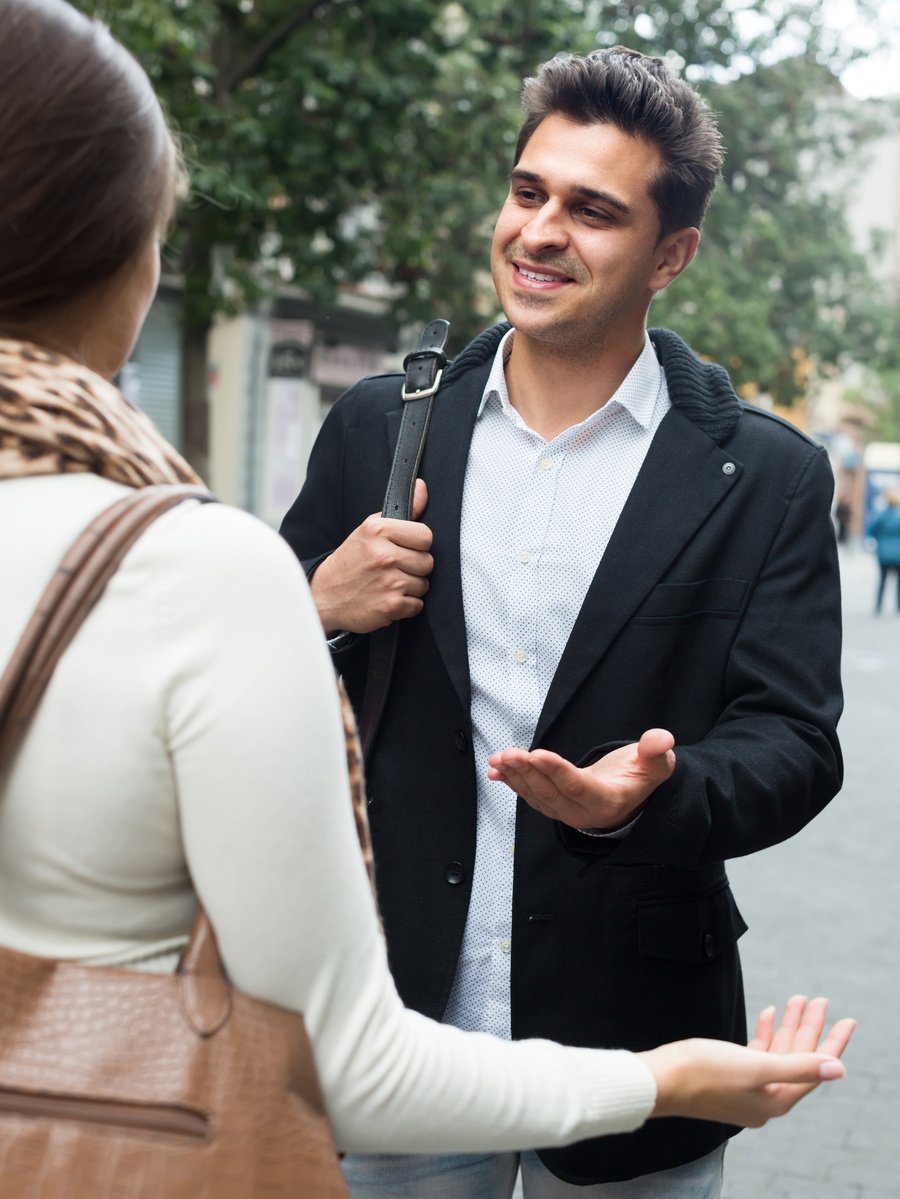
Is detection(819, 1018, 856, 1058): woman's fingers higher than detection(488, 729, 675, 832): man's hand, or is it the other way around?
detection(488, 729, 675, 832): man's hand

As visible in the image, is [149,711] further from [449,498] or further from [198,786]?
[449,498]

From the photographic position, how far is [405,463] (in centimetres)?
251

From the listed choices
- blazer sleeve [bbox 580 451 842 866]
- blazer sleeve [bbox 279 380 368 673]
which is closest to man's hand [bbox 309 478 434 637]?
blazer sleeve [bbox 279 380 368 673]

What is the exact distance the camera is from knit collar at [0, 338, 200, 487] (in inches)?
50.7

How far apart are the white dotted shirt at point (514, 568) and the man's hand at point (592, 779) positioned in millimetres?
332

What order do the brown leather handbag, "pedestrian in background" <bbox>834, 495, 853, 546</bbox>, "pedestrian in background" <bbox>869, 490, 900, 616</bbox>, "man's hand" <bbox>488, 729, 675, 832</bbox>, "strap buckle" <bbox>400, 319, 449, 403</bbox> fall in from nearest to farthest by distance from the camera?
the brown leather handbag → "man's hand" <bbox>488, 729, 675, 832</bbox> → "strap buckle" <bbox>400, 319, 449, 403</bbox> → "pedestrian in background" <bbox>869, 490, 900, 616</bbox> → "pedestrian in background" <bbox>834, 495, 853, 546</bbox>

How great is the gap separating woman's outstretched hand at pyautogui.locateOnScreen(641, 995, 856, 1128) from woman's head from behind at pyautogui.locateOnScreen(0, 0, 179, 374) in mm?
819

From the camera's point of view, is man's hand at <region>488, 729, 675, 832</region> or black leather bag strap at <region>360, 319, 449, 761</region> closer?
man's hand at <region>488, 729, 675, 832</region>

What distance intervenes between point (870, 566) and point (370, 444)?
45422 millimetres

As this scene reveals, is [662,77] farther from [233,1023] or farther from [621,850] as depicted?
[233,1023]

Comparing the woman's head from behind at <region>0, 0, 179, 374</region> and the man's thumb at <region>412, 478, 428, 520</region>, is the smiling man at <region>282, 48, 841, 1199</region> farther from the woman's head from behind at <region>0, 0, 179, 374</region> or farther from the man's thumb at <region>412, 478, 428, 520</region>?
the woman's head from behind at <region>0, 0, 179, 374</region>

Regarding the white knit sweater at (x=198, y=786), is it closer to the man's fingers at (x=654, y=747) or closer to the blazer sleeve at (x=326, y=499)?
the man's fingers at (x=654, y=747)

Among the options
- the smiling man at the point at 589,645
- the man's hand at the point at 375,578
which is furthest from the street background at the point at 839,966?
the man's hand at the point at 375,578

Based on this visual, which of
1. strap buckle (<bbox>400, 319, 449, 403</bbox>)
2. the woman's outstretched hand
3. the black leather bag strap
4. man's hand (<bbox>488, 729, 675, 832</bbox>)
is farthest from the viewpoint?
strap buckle (<bbox>400, 319, 449, 403</bbox>)
